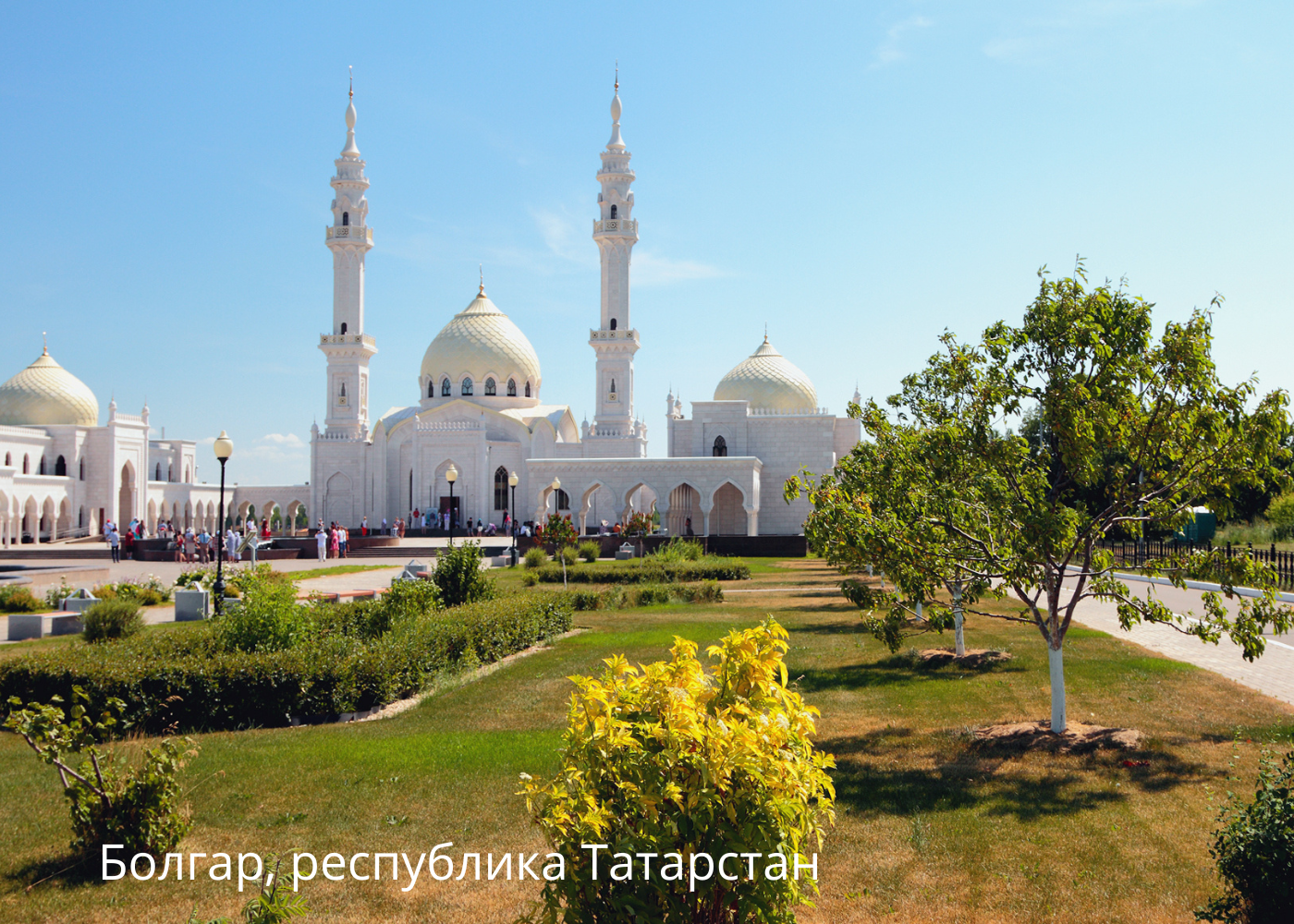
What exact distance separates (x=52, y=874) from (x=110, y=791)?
0.59 metres

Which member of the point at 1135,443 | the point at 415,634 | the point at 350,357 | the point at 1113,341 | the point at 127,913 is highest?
the point at 350,357

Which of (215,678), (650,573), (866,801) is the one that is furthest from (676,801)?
(650,573)

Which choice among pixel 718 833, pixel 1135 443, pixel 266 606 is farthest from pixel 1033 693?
pixel 266 606

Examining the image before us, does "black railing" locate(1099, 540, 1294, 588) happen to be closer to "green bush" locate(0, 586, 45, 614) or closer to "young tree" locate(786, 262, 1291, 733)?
"young tree" locate(786, 262, 1291, 733)

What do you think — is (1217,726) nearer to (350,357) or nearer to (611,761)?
(611,761)

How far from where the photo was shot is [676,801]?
330 cm

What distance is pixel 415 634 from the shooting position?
10.8m

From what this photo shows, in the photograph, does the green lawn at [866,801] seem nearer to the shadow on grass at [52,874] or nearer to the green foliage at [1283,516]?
the shadow on grass at [52,874]

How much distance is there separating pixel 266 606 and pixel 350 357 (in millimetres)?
40621

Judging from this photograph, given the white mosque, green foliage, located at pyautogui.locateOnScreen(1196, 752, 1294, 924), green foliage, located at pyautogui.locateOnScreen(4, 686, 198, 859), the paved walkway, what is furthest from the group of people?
green foliage, located at pyautogui.locateOnScreen(1196, 752, 1294, 924)

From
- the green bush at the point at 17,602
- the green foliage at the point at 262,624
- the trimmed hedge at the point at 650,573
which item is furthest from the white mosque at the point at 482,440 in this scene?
the green foliage at the point at 262,624

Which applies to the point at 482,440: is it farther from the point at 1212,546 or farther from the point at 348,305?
the point at 1212,546

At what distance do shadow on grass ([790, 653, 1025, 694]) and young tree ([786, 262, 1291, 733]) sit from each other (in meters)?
1.57

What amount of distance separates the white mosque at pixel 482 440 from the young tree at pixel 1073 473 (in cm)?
3213
